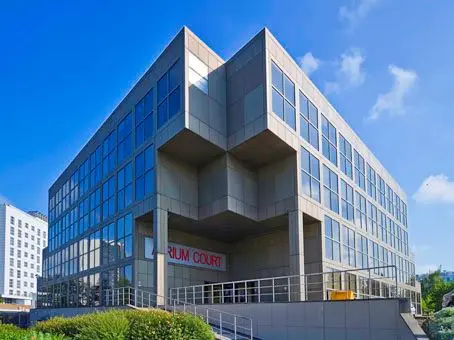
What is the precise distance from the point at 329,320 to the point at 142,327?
21.6 feet

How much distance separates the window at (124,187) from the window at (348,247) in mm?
13550

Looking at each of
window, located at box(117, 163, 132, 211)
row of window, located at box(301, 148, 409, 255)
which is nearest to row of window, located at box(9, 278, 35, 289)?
window, located at box(117, 163, 132, 211)

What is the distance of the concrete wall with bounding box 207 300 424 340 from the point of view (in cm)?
1389

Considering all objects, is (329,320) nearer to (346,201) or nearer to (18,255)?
(346,201)

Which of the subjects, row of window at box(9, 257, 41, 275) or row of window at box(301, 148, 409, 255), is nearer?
row of window at box(301, 148, 409, 255)

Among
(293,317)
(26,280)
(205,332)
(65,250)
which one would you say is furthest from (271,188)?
(26,280)

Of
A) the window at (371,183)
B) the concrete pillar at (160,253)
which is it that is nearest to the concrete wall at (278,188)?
the concrete pillar at (160,253)

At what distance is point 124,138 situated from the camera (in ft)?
102

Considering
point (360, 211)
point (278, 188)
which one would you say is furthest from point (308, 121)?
→ point (360, 211)

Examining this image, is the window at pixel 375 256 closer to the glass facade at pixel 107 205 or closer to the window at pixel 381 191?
the window at pixel 381 191

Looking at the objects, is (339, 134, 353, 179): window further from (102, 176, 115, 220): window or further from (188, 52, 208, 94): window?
(102, 176, 115, 220): window

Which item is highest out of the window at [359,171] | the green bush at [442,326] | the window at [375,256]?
the window at [359,171]

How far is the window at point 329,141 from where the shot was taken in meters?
29.7

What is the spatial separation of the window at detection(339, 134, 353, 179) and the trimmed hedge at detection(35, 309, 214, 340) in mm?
→ 21994
